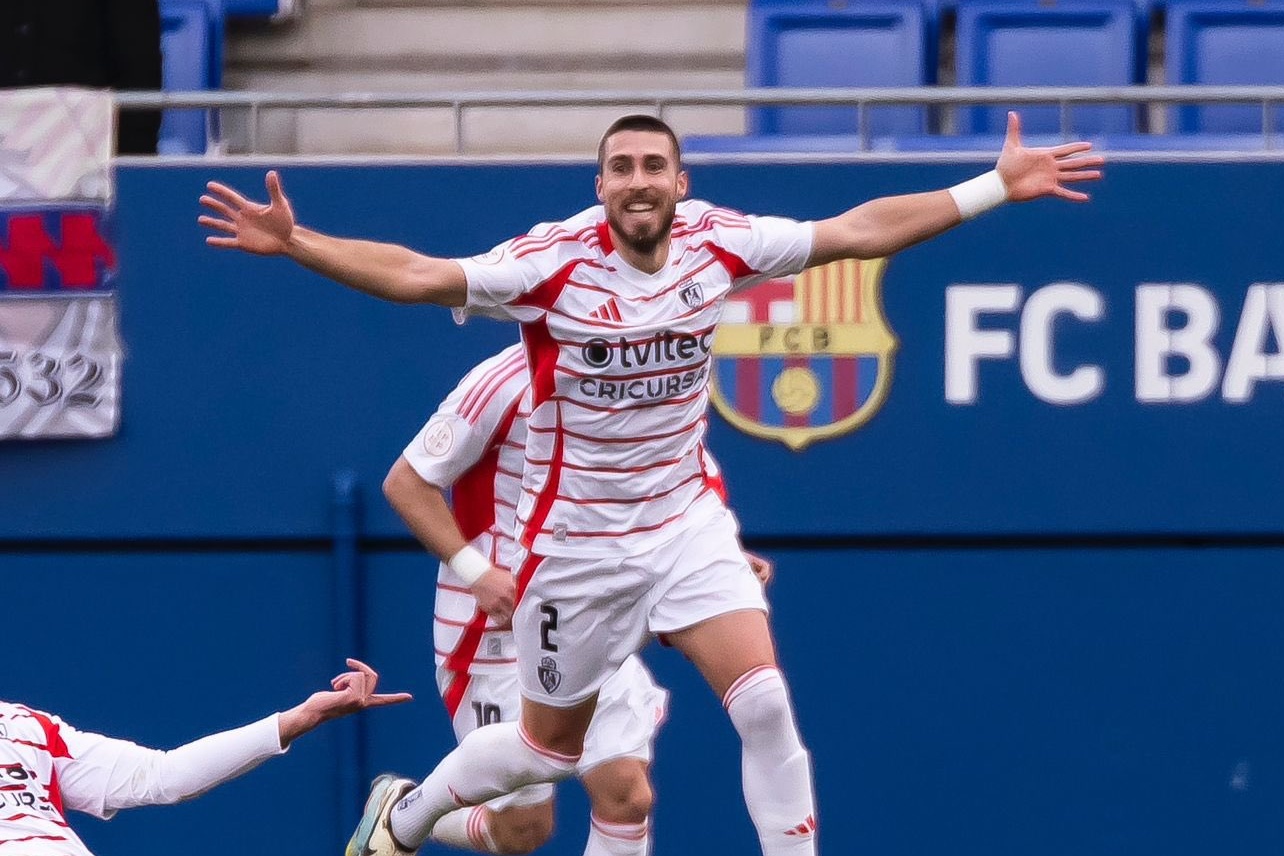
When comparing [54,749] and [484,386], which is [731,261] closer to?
[484,386]

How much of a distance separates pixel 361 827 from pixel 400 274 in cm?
205

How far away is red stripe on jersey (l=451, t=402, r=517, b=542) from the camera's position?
627 cm

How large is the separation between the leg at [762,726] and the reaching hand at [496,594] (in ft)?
2.69

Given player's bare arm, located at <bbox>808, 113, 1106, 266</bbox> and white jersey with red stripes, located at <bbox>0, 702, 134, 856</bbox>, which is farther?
player's bare arm, located at <bbox>808, 113, 1106, 266</bbox>

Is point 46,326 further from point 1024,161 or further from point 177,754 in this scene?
point 1024,161

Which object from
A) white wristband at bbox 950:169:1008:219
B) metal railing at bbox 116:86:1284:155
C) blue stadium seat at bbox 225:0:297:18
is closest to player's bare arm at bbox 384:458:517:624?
metal railing at bbox 116:86:1284:155

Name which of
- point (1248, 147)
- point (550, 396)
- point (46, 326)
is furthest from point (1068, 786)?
point (46, 326)

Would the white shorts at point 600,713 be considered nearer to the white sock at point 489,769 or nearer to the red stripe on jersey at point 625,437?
the white sock at point 489,769

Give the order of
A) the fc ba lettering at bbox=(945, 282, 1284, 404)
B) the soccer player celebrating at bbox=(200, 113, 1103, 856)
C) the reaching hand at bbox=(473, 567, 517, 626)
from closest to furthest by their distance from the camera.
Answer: the soccer player celebrating at bbox=(200, 113, 1103, 856) → the reaching hand at bbox=(473, 567, 517, 626) → the fc ba lettering at bbox=(945, 282, 1284, 404)

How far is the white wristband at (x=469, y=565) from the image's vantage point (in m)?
6.07

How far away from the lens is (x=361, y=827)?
6355 millimetres

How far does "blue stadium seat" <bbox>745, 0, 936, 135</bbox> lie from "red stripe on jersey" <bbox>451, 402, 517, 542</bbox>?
2559mm

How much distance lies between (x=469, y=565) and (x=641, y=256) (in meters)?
1.20

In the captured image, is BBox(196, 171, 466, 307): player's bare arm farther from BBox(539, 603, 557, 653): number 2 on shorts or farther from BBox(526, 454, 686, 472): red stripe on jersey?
BBox(539, 603, 557, 653): number 2 on shorts
